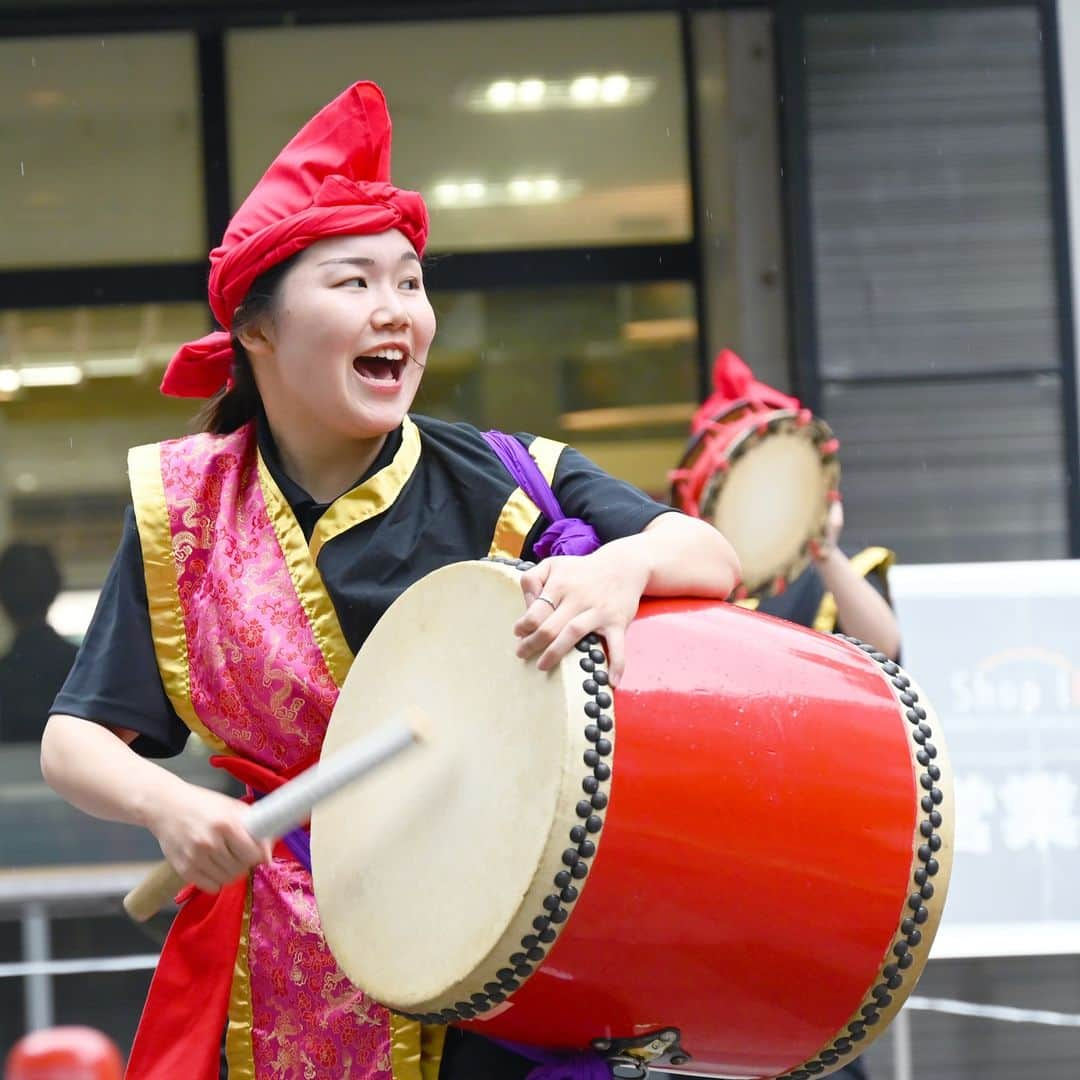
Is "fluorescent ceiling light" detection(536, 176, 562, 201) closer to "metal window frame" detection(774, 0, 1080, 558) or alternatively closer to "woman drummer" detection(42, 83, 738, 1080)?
"metal window frame" detection(774, 0, 1080, 558)

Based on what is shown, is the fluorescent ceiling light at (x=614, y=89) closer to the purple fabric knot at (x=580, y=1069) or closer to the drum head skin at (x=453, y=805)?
the drum head skin at (x=453, y=805)

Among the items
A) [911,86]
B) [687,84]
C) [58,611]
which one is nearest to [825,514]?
[911,86]

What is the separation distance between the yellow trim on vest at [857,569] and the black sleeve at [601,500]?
5.32ft

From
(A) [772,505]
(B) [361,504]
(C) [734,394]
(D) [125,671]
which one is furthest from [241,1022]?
(C) [734,394]

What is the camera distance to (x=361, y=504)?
2164 mm

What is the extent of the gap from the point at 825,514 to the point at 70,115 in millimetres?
2489

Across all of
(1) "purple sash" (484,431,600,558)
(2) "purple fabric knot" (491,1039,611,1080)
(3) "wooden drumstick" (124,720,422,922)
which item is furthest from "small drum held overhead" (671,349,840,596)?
(3) "wooden drumstick" (124,720,422,922)

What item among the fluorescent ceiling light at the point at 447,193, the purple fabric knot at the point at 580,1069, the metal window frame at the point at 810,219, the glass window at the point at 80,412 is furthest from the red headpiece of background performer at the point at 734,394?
the purple fabric knot at the point at 580,1069

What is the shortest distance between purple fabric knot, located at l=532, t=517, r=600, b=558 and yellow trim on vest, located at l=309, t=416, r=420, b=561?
16 centimetres

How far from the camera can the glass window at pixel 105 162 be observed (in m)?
5.31

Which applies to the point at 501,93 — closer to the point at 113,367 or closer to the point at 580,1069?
the point at 113,367

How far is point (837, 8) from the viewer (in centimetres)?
488

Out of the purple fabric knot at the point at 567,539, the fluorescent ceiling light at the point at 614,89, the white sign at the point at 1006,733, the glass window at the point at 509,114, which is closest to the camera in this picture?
the purple fabric knot at the point at 567,539

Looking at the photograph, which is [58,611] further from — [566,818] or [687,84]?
[566,818]
